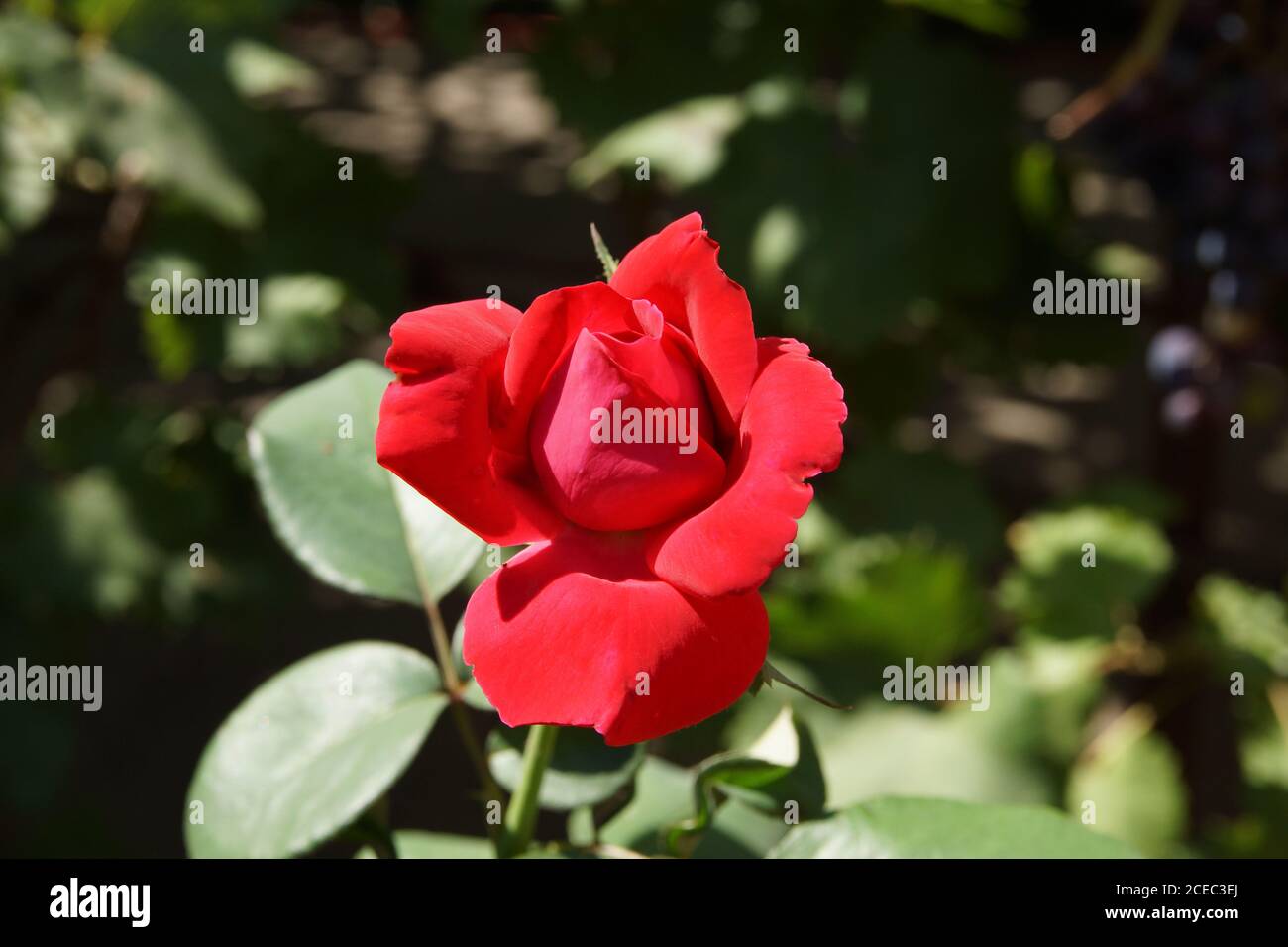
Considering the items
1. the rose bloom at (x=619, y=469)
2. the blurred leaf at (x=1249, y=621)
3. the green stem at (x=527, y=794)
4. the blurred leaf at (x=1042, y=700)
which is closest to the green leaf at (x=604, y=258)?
the rose bloom at (x=619, y=469)

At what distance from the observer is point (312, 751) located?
45 centimetres

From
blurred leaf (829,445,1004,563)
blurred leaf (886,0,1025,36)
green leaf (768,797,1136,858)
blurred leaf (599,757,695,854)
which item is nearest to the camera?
green leaf (768,797,1136,858)

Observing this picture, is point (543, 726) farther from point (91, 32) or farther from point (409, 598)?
point (91, 32)

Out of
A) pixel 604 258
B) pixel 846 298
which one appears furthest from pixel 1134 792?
pixel 604 258

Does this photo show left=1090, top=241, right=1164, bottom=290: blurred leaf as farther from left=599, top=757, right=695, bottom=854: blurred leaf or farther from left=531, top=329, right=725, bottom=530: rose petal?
left=531, top=329, right=725, bottom=530: rose petal

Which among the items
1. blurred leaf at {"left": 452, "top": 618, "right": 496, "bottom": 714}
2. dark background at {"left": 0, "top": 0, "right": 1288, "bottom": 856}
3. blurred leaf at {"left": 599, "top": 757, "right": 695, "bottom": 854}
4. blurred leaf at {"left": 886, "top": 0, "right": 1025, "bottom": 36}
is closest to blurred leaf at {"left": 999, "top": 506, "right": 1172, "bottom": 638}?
dark background at {"left": 0, "top": 0, "right": 1288, "bottom": 856}

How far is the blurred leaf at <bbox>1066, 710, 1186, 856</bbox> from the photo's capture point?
1041 mm

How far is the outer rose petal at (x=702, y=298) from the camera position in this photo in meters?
0.32

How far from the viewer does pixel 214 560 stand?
1248mm

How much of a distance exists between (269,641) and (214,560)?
1.58 feet

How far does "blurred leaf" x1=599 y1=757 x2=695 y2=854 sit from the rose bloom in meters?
0.19

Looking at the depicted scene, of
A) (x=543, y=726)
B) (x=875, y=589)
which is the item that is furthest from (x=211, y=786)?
(x=875, y=589)

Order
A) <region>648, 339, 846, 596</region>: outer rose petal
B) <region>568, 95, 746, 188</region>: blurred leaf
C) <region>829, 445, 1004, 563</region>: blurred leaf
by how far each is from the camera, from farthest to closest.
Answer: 1. <region>829, 445, 1004, 563</region>: blurred leaf
2. <region>568, 95, 746, 188</region>: blurred leaf
3. <region>648, 339, 846, 596</region>: outer rose petal

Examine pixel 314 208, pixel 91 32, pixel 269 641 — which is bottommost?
pixel 269 641
